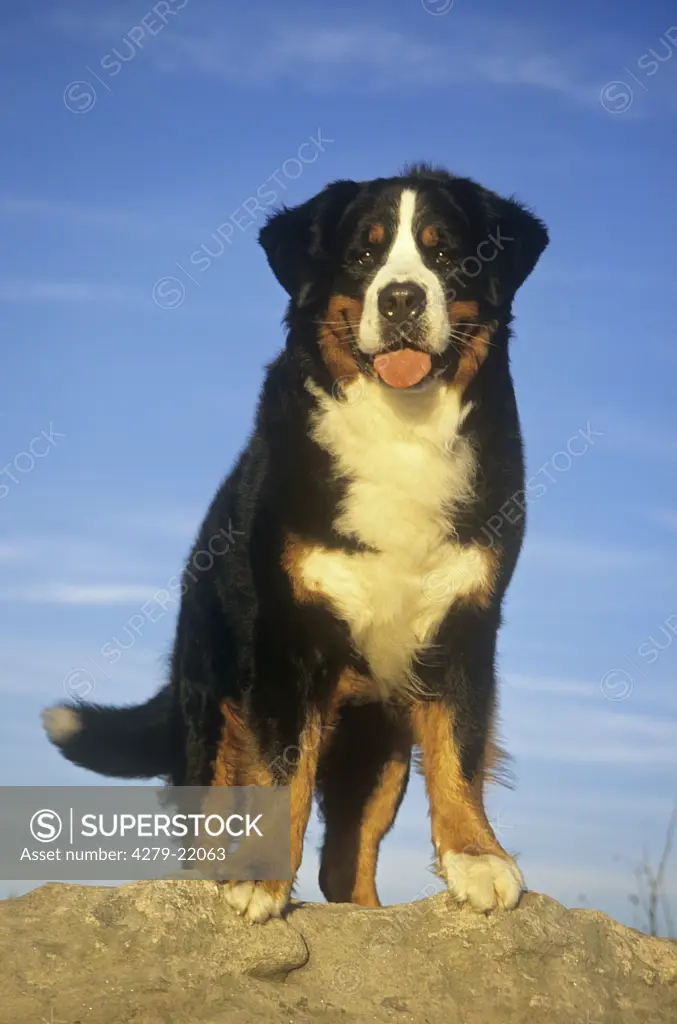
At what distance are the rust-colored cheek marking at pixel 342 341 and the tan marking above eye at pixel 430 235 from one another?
14.5 inches

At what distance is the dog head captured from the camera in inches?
196

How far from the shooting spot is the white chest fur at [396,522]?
504 cm

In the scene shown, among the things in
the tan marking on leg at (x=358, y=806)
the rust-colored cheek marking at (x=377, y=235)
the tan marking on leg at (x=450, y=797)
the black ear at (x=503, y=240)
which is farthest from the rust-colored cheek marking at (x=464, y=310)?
the tan marking on leg at (x=358, y=806)

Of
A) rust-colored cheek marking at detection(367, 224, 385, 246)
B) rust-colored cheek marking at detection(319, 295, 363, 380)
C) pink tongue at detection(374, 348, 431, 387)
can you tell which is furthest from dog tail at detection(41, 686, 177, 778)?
rust-colored cheek marking at detection(367, 224, 385, 246)

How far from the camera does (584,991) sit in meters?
4.69

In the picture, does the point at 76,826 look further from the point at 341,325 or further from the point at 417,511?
the point at 341,325

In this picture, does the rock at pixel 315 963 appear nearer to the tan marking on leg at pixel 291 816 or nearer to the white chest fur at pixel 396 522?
the tan marking on leg at pixel 291 816

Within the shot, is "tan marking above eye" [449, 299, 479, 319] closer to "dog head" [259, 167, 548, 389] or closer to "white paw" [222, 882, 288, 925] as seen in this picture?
"dog head" [259, 167, 548, 389]

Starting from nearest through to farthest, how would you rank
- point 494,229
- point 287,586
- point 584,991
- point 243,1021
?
point 243,1021
point 584,991
point 287,586
point 494,229

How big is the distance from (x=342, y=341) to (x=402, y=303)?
A: 13.2 inches

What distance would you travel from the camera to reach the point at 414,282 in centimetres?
494

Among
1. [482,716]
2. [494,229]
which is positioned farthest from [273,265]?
[482,716]

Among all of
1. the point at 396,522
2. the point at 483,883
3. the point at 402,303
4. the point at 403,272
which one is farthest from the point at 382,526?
the point at 483,883

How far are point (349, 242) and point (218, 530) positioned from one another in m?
1.39
